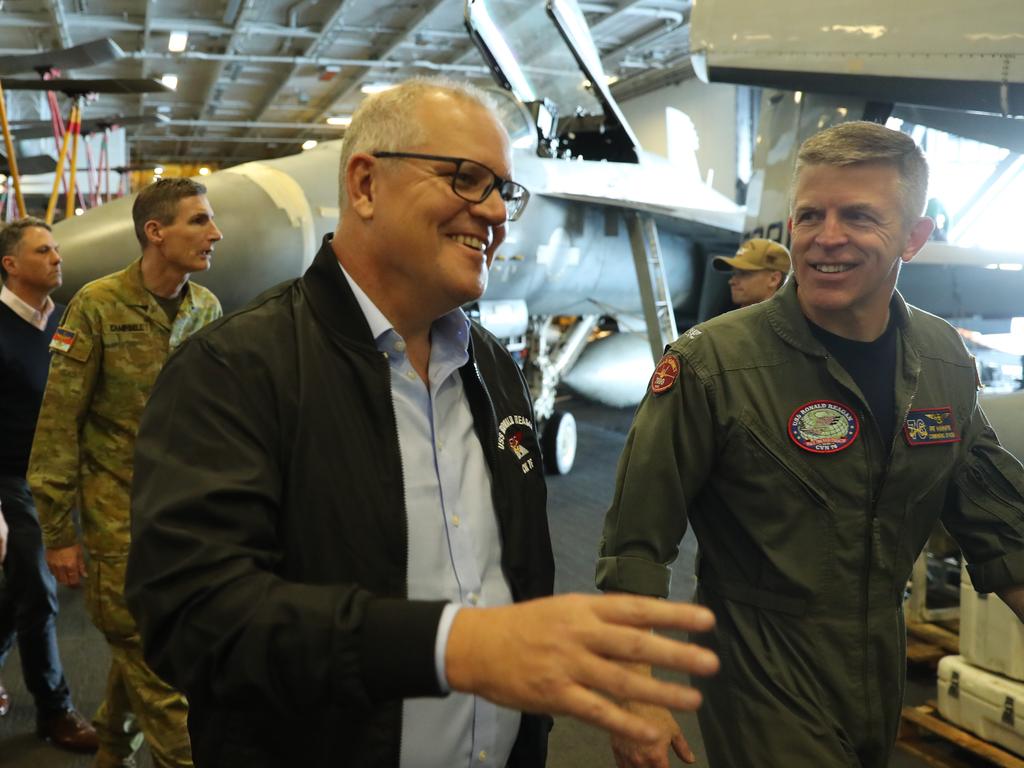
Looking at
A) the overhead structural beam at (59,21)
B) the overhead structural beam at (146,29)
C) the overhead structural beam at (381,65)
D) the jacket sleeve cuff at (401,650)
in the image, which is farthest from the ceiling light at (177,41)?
the jacket sleeve cuff at (401,650)

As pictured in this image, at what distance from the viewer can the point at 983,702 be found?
3.01 m

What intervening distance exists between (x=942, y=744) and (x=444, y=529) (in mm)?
2752

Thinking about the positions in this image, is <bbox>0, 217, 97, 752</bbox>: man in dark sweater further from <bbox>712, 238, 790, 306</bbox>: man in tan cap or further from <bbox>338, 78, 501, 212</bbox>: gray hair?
<bbox>712, 238, 790, 306</bbox>: man in tan cap

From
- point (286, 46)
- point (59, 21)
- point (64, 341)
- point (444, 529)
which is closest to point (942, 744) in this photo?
point (444, 529)

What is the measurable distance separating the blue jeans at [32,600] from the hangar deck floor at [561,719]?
0.64 feet

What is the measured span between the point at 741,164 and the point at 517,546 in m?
16.6

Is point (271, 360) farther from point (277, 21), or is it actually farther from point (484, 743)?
point (277, 21)

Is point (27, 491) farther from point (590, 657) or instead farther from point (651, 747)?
point (590, 657)

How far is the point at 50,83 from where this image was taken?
5742 mm

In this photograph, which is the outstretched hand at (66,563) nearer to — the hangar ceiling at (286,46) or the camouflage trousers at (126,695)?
the camouflage trousers at (126,695)

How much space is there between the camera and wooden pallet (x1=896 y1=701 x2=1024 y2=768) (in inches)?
115

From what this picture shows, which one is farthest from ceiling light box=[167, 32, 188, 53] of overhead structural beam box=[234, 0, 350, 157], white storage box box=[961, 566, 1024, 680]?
white storage box box=[961, 566, 1024, 680]

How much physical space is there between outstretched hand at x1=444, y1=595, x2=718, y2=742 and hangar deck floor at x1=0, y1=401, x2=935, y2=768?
251cm

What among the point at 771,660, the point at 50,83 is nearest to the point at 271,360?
the point at 771,660
